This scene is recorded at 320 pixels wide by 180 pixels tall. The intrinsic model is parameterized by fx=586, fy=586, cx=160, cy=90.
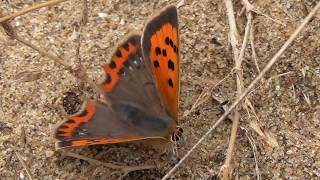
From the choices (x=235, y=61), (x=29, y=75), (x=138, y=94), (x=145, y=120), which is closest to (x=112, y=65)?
(x=138, y=94)

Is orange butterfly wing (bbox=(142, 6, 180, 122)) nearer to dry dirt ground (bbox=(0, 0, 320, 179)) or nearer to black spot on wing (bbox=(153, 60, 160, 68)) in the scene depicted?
black spot on wing (bbox=(153, 60, 160, 68))

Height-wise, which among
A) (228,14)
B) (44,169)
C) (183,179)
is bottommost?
(183,179)

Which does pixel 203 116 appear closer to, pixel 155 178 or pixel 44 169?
pixel 155 178

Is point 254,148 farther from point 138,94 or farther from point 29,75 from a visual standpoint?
point 29,75

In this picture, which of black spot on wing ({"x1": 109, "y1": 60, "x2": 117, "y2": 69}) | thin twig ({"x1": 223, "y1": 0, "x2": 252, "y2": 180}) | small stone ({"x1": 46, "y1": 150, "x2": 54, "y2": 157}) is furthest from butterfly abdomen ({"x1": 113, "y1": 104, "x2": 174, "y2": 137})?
small stone ({"x1": 46, "y1": 150, "x2": 54, "y2": 157})

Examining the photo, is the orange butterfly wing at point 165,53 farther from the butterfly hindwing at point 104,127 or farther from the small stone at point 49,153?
the small stone at point 49,153

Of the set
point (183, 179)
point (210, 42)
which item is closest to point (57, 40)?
point (210, 42)

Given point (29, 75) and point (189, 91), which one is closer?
point (29, 75)

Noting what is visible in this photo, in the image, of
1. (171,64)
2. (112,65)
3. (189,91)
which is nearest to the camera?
(171,64)
